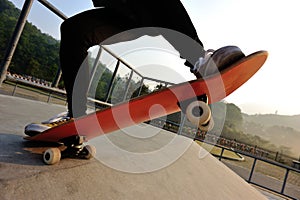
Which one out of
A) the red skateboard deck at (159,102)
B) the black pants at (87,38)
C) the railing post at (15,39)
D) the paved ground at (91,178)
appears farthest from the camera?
the railing post at (15,39)

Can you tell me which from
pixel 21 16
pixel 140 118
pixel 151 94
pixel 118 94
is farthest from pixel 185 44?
pixel 118 94

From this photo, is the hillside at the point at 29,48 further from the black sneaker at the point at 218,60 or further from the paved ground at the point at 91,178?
the black sneaker at the point at 218,60

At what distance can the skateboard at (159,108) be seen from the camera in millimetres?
1053

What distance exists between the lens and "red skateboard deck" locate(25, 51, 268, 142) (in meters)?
1.09

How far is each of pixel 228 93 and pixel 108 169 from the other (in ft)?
2.97

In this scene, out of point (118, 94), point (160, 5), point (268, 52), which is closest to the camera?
point (268, 52)

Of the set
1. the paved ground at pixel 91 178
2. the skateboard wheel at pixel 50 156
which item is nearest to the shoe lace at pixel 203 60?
the paved ground at pixel 91 178

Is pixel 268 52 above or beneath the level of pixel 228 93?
above

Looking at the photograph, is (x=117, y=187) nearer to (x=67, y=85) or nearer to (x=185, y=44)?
(x=67, y=85)

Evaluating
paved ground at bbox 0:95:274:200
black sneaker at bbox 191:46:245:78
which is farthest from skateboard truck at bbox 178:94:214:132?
A: paved ground at bbox 0:95:274:200

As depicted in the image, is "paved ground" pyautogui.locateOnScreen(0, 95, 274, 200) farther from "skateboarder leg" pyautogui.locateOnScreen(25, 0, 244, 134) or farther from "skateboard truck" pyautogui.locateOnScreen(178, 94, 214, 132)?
"skateboard truck" pyautogui.locateOnScreen(178, 94, 214, 132)

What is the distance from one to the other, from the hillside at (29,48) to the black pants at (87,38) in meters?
1.13

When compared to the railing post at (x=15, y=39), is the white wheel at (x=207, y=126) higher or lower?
lower

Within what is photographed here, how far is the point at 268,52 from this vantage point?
3.59 ft
